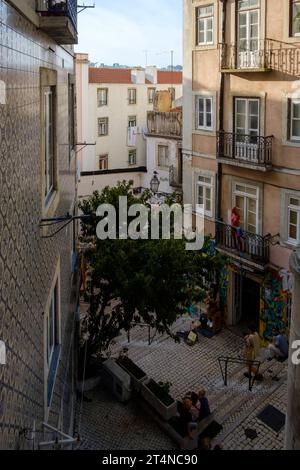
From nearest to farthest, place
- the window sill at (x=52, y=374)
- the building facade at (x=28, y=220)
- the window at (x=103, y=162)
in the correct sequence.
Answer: the building facade at (x=28, y=220) < the window sill at (x=52, y=374) < the window at (x=103, y=162)

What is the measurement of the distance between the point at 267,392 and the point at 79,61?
30.7m

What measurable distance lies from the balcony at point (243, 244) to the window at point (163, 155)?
16.0 metres

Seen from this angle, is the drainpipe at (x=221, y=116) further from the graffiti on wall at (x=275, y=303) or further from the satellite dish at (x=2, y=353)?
the satellite dish at (x=2, y=353)

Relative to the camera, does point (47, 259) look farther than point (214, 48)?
No

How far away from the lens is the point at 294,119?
51.5 feet

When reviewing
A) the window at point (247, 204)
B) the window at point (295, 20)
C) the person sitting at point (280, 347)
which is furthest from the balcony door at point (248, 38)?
the person sitting at point (280, 347)

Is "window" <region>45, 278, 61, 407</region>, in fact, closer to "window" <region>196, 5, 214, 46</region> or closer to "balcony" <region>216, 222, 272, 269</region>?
"balcony" <region>216, 222, 272, 269</region>

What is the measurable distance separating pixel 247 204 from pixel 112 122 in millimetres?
26314

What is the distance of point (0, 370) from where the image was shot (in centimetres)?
446

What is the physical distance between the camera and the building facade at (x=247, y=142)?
1591cm

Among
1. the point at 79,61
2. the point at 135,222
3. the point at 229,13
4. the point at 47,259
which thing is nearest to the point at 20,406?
the point at 47,259

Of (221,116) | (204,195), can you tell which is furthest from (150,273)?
(221,116)
